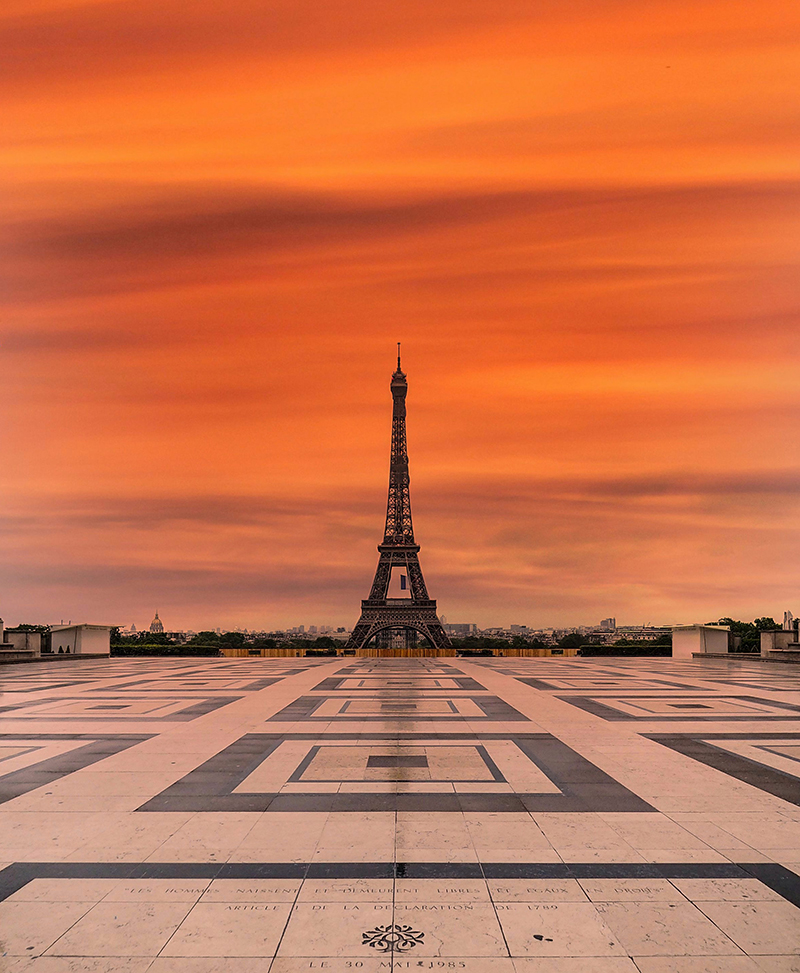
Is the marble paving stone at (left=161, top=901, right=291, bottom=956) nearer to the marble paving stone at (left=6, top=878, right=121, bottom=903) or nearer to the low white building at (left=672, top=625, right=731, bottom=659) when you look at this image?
the marble paving stone at (left=6, top=878, right=121, bottom=903)

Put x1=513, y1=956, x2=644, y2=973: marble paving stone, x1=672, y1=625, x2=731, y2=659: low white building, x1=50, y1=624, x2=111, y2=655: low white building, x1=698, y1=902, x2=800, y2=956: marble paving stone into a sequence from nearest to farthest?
x1=513, y1=956, x2=644, y2=973: marble paving stone → x1=698, y1=902, x2=800, y2=956: marble paving stone → x1=50, y1=624, x2=111, y2=655: low white building → x1=672, y1=625, x2=731, y2=659: low white building

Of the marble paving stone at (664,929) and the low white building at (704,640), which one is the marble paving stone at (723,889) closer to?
the marble paving stone at (664,929)

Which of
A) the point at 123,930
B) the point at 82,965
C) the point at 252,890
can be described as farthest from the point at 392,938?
the point at 82,965

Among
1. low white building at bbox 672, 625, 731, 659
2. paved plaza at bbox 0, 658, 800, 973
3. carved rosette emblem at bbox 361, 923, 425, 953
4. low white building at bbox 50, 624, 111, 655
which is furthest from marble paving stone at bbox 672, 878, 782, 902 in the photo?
low white building at bbox 50, 624, 111, 655

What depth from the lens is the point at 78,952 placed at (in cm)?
561

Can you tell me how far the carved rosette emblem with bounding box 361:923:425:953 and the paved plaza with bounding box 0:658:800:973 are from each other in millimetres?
26

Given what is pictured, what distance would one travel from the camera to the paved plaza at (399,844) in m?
5.68

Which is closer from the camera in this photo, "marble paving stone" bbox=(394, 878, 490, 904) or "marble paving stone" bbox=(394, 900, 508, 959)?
"marble paving stone" bbox=(394, 900, 508, 959)

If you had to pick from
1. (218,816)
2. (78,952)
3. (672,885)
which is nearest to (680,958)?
(672,885)

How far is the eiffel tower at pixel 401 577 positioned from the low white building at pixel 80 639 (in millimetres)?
33803

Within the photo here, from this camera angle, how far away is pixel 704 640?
143 feet

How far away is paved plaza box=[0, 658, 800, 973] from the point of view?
568 cm

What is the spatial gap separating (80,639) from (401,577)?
47120 millimetres

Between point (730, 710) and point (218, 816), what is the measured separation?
1446 centimetres
